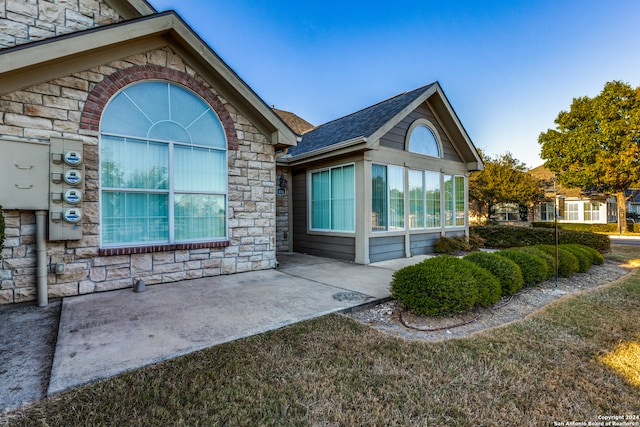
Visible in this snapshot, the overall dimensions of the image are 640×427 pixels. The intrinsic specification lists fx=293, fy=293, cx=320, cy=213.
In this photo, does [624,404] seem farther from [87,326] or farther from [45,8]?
[45,8]

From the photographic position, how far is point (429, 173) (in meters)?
9.66

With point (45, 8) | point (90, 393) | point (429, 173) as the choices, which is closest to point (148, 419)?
point (90, 393)

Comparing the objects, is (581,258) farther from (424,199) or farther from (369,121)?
(369,121)

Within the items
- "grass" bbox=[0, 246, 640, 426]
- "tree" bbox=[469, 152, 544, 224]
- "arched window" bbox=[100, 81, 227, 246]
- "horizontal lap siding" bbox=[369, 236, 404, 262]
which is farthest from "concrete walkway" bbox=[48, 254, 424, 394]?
"tree" bbox=[469, 152, 544, 224]

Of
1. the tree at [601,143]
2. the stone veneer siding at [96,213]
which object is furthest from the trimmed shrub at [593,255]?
the tree at [601,143]

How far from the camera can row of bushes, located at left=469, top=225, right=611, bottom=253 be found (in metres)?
9.83

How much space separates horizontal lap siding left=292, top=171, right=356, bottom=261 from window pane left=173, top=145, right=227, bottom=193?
12.0 feet

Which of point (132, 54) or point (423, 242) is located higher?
point (132, 54)

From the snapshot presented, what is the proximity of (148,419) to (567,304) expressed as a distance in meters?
5.83

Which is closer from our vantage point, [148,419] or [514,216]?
[148,419]

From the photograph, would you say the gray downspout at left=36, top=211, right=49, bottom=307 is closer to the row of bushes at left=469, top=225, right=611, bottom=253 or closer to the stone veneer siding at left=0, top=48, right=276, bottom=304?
the stone veneer siding at left=0, top=48, right=276, bottom=304

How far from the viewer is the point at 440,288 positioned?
405cm

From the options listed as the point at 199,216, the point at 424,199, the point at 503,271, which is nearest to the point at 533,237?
the point at 424,199

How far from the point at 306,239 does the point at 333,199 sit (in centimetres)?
180
